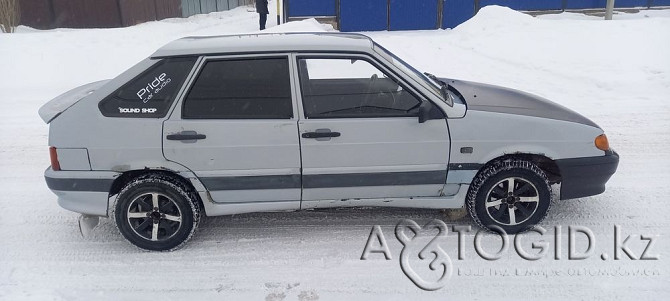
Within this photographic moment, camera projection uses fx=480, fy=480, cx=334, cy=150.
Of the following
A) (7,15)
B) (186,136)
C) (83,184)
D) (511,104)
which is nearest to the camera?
(186,136)

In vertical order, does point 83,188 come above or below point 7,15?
below

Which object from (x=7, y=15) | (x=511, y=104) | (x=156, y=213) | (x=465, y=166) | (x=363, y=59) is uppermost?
(x=7, y=15)

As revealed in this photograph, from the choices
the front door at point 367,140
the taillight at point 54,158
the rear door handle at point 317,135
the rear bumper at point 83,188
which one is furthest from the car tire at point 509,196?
the taillight at point 54,158

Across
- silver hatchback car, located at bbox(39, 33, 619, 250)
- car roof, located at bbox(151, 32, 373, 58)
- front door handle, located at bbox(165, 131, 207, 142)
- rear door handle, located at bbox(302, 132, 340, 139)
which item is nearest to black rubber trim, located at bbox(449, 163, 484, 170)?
silver hatchback car, located at bbox(39, 33, 619, 250)

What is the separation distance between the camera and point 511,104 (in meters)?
4.04

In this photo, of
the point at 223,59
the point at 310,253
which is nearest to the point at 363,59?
the point at 223,59

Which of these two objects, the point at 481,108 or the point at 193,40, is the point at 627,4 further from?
the point at 193,40

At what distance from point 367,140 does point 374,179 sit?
0.33 metres

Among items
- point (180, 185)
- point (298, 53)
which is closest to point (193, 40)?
point (298, 53)

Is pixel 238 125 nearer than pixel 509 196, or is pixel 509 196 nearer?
pixel 238 125

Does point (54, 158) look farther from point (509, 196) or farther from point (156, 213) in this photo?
point (509, 196)

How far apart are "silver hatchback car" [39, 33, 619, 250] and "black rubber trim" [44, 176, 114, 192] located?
0.03 feet

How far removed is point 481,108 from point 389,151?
0.84 meters

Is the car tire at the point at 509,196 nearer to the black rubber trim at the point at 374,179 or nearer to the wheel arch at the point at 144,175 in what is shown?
the black rubber trim at the point at 374,179
